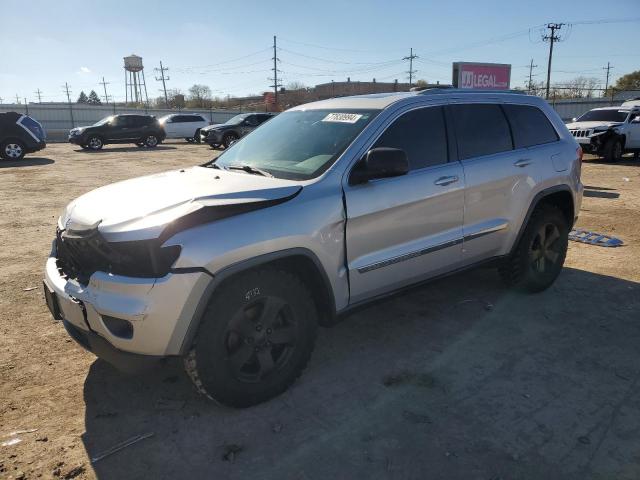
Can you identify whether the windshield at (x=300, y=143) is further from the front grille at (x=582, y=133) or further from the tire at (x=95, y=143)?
the tire at (x=95, y=143)

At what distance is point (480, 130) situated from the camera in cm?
414

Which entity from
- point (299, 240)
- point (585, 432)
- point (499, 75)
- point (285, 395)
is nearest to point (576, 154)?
point (585, 432)

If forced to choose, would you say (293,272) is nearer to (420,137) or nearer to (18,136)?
(420,137)

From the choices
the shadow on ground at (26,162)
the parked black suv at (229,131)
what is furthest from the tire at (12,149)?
the parked black suv at (229,131)

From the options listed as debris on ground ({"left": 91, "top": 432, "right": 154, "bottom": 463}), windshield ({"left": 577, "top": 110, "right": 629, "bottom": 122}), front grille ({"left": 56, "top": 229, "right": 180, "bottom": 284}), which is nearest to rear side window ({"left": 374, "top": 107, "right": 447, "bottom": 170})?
front grille ({"left": 56, "top": 229, "right": 180, "bottom": 284})

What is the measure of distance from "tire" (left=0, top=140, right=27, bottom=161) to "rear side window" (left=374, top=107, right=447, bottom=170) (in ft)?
58.1

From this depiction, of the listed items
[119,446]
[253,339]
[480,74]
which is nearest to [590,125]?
[480,74]

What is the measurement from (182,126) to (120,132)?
5659 mm

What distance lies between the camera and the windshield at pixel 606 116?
16359 millimetres

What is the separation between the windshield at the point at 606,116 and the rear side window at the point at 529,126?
46.4 ft

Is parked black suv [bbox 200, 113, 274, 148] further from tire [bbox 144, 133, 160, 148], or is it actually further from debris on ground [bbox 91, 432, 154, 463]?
debris on ground [bbox 91, 432, 154, 463]

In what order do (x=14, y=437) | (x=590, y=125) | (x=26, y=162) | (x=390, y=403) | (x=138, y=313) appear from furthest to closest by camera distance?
(x=26, y=162) < (x=590, y=125) < (x=390, y=403) < (x=14, y=437) < (x=138, y=313)

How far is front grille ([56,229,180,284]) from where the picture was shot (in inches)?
98.3

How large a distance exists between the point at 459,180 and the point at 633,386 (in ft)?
5.82
